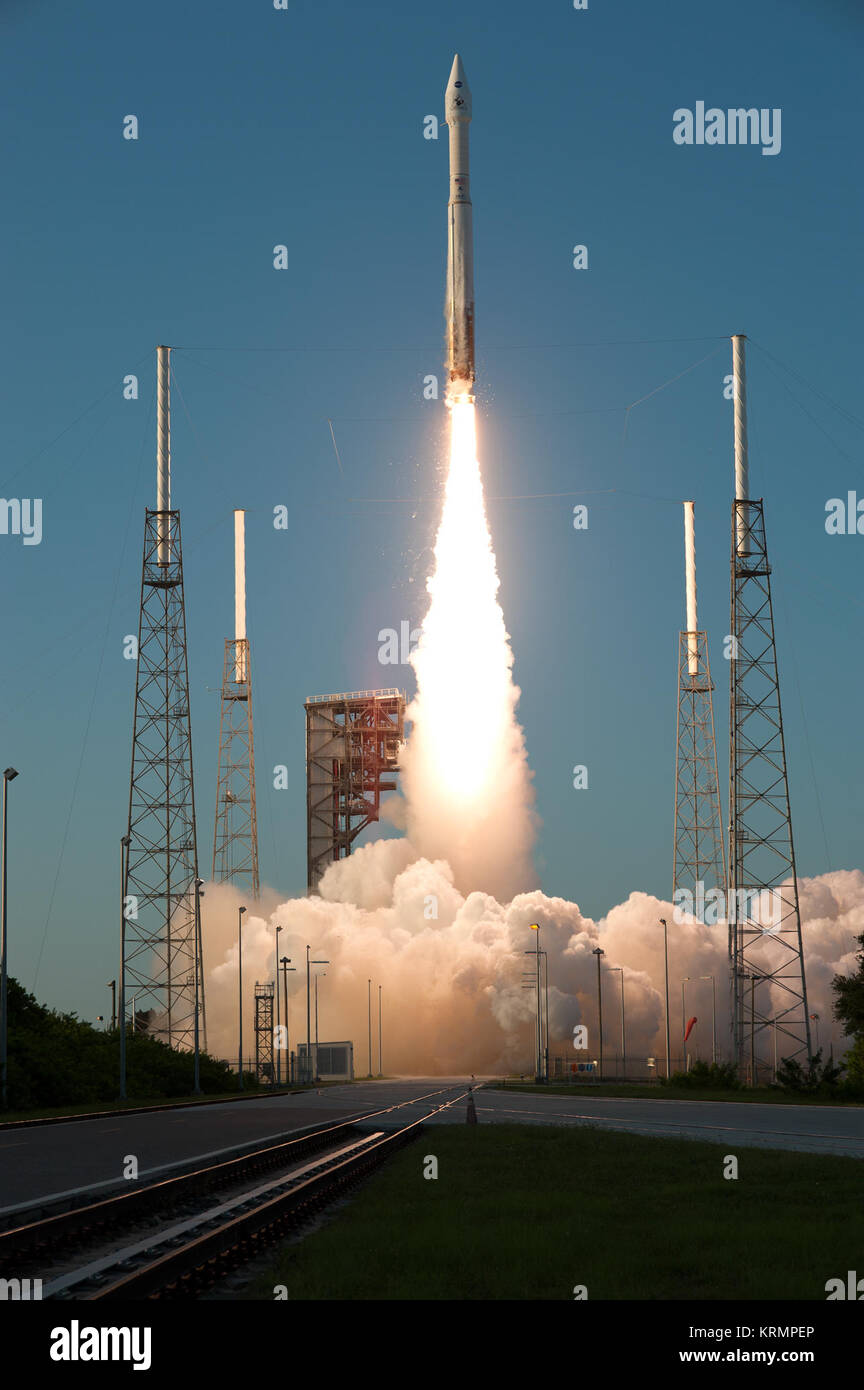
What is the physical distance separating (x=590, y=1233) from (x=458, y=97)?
70.4 m

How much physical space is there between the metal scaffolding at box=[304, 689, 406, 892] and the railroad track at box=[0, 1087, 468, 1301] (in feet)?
297

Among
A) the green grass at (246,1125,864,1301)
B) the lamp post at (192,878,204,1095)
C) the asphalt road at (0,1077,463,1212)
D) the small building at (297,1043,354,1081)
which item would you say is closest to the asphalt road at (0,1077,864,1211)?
the asphalt road at (0,1077,463,1212)

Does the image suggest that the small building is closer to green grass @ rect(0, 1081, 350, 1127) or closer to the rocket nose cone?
green grass @ rect(0, 1081, 350, 1127)

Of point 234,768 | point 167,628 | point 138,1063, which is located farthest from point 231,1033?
point 167,628

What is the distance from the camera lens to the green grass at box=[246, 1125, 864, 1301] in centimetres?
1327

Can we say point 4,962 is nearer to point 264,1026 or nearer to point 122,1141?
point 122,1141

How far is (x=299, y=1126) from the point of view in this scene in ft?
133

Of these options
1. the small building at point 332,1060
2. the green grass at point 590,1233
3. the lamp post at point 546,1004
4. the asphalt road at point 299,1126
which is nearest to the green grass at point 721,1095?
the asphalt road at point 299,1126

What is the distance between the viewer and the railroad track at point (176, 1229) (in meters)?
13.5

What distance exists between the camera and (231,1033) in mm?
120500

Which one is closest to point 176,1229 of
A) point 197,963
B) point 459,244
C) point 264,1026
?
point 197,963

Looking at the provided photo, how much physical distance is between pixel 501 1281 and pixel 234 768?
80.9 meters

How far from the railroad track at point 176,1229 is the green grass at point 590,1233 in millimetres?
608

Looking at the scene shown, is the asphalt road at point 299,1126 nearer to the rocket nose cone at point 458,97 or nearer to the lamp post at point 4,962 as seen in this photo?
the lamp post at point 4,962
